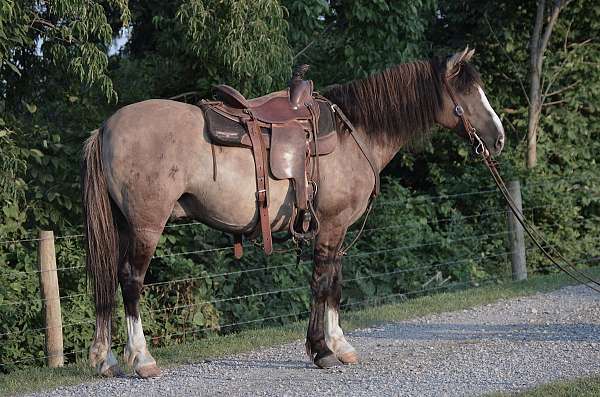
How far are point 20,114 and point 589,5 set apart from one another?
8440 millimetres

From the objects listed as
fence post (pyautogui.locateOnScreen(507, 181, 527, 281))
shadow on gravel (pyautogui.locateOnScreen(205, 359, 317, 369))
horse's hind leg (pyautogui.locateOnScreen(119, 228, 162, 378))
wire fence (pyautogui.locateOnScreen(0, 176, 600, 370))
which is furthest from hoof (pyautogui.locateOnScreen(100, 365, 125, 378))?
fence post (pyautogui.locateOnScreen(507, 181, 527, 281))

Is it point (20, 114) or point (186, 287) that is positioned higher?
point (20, 114)

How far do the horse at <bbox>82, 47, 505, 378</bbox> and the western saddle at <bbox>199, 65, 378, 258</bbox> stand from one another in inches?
2.7

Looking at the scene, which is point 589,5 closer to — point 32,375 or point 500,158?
point 500,158

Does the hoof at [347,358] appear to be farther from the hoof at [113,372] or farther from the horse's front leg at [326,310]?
the hoof at [113,372]

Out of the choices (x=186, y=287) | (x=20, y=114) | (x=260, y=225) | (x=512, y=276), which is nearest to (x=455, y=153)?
(x=512, y=276)

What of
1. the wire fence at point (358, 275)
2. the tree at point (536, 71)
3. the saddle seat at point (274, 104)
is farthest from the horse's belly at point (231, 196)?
the tree at point (536, 71)

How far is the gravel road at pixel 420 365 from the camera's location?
5168 millimetres

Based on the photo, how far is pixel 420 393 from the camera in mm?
4957

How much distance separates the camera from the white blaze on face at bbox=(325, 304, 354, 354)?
5.90 metres

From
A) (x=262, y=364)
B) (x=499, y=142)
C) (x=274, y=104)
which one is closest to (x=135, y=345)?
(x=262, y=364)

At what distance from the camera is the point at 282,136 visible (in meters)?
5.63

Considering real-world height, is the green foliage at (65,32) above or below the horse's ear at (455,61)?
above

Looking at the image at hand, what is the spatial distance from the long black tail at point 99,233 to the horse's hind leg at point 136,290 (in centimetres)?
10
